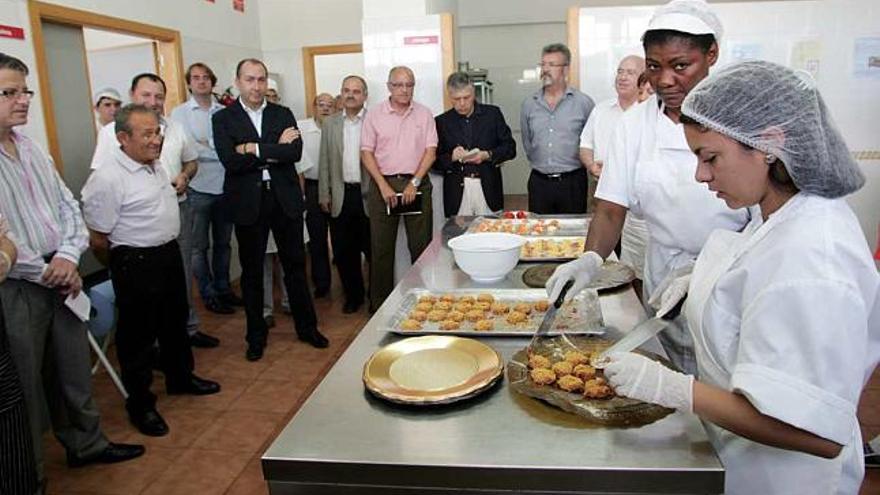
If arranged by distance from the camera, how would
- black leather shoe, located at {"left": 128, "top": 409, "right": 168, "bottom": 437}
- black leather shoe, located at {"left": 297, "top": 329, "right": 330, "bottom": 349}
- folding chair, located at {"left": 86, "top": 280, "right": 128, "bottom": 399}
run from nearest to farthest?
black leather shoe, located at {"left": 128, "top": 409, "right": 168, "bottom": 437} < folding chair, located at {"left": 86, "top": 280, "right": 128, "bottom": 399} < black leather shoe, located at {"left": 297, "top": 329, "right": 330, "bottom": 349}

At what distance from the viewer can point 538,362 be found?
47.5 inches

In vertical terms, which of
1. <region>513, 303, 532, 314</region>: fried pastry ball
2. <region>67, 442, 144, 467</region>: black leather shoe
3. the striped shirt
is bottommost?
<region>67, 442, 144, 467</region>: black leather shoe

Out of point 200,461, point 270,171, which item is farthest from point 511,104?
point 200,461

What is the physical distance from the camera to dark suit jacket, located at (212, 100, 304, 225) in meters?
3.19

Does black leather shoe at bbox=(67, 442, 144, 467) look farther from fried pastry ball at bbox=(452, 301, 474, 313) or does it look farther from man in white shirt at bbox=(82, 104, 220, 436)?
fried pastry ball at bbox=(452, 301, 474, 313)

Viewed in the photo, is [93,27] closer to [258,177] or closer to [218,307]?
[258,177]

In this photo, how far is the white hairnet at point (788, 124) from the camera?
0.92 meters

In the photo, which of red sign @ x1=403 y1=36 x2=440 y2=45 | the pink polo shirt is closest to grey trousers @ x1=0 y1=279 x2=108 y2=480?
the pink polo shirt

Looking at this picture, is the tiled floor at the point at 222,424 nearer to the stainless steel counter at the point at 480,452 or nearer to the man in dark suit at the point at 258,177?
the man in dark suit at the point at 258,177

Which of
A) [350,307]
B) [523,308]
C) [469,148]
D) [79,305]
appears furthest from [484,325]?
[350,307]

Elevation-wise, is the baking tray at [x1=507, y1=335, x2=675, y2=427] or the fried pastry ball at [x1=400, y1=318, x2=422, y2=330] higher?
the fried pastry ball at [x1=400, y1=318, x2=422, y2=330]

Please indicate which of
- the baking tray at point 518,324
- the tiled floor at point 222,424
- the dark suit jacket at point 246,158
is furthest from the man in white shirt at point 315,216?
the baking tray at point 518,324

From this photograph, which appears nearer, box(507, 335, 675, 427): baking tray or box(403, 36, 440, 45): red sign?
box(507, 335, 675, 427): baking tray

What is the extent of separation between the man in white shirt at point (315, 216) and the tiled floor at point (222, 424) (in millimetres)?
770
